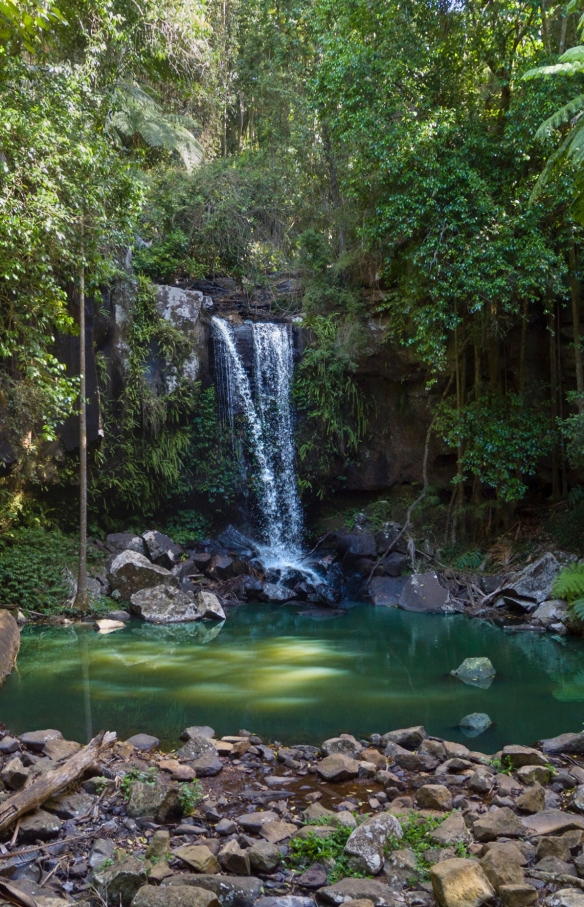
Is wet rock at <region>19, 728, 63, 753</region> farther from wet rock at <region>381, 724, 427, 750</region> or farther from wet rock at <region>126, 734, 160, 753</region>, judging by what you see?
wet rock at <region>381, 724, 427, 750</region>

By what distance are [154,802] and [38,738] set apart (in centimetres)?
192

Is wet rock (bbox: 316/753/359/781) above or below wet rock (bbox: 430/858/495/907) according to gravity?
below

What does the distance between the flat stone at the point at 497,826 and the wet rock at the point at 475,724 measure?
2236mm

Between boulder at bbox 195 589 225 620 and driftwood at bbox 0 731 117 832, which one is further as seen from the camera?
boulder at bbox 195 589 225 620

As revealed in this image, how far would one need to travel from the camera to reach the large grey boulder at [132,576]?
12289 millimetres

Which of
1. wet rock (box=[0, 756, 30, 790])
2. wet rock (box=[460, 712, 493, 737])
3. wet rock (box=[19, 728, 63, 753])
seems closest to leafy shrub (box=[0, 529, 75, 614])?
wet rock (box=[19, 728, 63, 753])

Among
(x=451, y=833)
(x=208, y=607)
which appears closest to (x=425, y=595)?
(x=208, y=607)

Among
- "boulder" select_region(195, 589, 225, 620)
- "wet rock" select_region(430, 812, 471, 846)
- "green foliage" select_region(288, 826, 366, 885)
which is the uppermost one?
"boulder" select_region(195, 589, 225, 620)

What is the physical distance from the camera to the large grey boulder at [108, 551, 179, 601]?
12.3 meters

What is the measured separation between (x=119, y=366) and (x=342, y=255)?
5568 mm

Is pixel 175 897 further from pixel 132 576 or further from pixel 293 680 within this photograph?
pixel 132 576

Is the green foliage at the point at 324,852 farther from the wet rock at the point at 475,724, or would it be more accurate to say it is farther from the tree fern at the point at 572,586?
the tree fern at the point at 572,586

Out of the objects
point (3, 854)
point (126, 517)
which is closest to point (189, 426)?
point (126, 517)

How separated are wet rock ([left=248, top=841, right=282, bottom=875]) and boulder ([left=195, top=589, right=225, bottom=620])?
799cm
